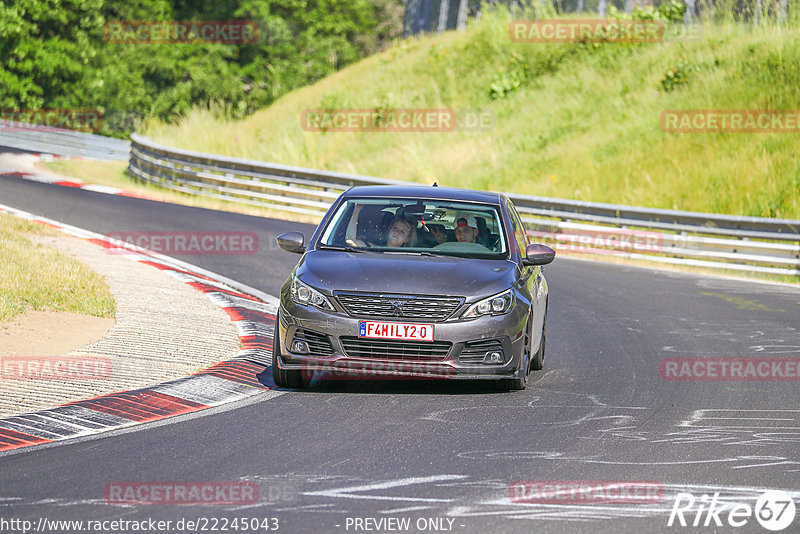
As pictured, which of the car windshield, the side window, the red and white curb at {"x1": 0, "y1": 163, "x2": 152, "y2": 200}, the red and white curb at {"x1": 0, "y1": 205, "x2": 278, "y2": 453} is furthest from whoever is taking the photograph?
the red and white curb at {"x1": 0, "y1": 163, "x2": 152, "y2": 200}

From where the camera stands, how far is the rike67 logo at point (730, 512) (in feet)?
19.2

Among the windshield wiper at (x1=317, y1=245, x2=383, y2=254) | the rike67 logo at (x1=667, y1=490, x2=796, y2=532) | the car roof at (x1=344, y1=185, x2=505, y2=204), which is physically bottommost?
the rike67 logo at (x1=667, y1=490, x2=796, y2=532)

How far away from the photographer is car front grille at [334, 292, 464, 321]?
8.78 meters

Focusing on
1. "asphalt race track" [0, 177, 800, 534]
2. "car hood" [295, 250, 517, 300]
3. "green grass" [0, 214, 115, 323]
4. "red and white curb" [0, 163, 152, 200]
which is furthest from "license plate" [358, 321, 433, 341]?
"red and white curb" [0, 163, 152, 200]

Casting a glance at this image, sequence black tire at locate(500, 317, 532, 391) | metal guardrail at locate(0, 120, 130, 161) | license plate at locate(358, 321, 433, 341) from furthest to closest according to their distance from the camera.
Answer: metal guardrail at locate(0, 120, 130, 161) < black tire at locate(500, 317, 532, 391) < license plate at locate(358, 321, 433, 341)

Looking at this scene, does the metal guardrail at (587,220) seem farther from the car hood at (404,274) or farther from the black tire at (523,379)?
the car hood at (404,274)

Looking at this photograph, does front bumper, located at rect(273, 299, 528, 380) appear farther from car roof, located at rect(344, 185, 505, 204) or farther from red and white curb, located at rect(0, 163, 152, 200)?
red and white curb, located at rect(0, 163, 152, 200)

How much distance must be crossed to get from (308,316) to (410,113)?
30009 mm

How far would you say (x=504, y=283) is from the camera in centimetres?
920

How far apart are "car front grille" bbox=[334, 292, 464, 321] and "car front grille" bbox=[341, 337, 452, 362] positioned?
0.61 ft

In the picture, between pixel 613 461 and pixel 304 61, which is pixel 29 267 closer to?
pixel 613 461

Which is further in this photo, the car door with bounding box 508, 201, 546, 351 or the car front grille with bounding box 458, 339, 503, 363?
the car door with bounding box 508, 201, 546, 351

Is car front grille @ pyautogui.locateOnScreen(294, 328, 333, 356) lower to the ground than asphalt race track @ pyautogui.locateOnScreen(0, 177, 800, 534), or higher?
higher

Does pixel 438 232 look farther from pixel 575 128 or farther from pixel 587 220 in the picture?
pixel 575 128
